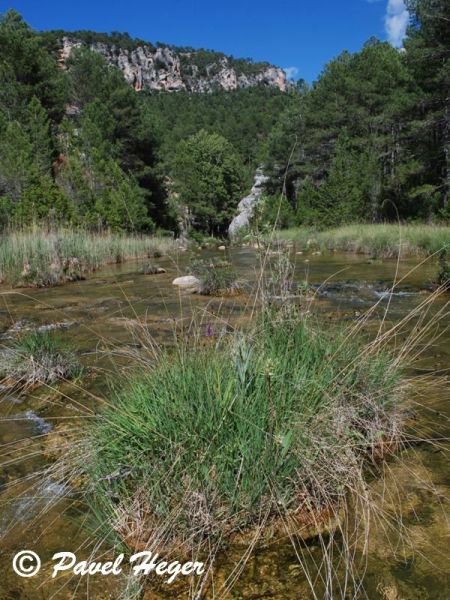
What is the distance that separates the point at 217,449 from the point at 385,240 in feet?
43.7

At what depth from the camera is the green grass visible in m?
1.75

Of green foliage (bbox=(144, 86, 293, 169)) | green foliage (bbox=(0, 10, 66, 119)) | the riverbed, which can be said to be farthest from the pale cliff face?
the riverbed

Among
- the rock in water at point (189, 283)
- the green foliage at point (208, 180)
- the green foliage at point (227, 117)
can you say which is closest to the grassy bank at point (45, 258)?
the rock in water at point (189, 283)

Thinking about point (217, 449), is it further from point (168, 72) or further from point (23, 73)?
point (168, 72)

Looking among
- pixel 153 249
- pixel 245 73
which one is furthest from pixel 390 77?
pixel 245 73

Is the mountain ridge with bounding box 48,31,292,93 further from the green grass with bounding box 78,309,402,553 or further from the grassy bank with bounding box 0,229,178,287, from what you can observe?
the green grass with bounding box 78,309,402,553

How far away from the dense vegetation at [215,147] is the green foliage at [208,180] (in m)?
0.13

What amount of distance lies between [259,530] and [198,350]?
0.87 meters

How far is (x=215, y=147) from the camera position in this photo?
49.3m

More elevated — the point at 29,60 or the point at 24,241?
the point at 29,60

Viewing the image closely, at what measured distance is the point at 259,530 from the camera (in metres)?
1.74

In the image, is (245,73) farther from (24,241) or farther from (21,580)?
(21,580)

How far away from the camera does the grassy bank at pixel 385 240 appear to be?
12.2 metres

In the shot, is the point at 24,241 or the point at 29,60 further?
the point at 29,60
